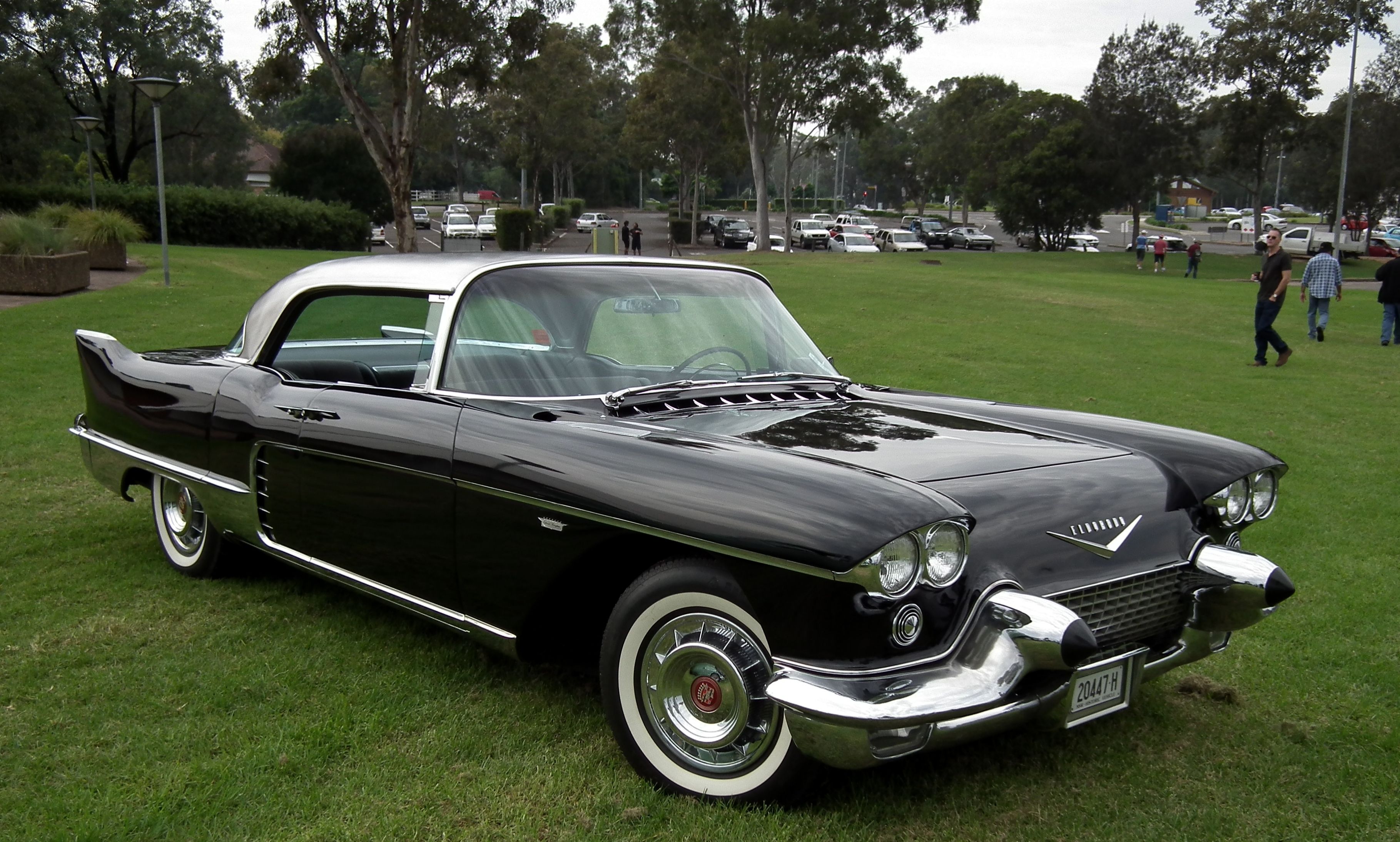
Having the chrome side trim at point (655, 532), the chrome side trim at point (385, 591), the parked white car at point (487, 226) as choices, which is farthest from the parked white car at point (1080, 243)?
the chrome side trim at point (655, 532)

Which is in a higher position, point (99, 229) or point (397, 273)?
point (99, 229)

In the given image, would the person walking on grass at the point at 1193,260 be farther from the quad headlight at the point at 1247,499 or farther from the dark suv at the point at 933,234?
the quad headlight at the point at 1247,499

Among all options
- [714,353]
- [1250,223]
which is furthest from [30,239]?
[1250,223]

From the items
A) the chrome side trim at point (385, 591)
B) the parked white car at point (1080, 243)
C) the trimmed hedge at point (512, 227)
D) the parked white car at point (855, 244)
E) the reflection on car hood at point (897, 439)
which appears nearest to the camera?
the reflection on car hood at point (897, 439)

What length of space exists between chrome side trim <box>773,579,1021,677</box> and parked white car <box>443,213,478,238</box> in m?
46.9

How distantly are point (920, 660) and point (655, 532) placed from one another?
0.77 metres

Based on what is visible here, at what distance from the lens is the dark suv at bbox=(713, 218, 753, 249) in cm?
5462

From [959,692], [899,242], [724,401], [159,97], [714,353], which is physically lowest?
[959,692]

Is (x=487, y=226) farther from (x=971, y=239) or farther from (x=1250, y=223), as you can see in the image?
(x=1250, y=223)

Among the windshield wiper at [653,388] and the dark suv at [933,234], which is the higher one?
the dark suv at [933,234]

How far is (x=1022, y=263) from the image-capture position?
132ft

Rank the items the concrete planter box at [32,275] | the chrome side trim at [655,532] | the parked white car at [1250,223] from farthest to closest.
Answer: the parked white car at [1250,223], the concrete planter box at [32,275], the chrome side trim at [655,532]

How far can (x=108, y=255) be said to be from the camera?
22391 mm

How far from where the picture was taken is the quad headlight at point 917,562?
262 cm
